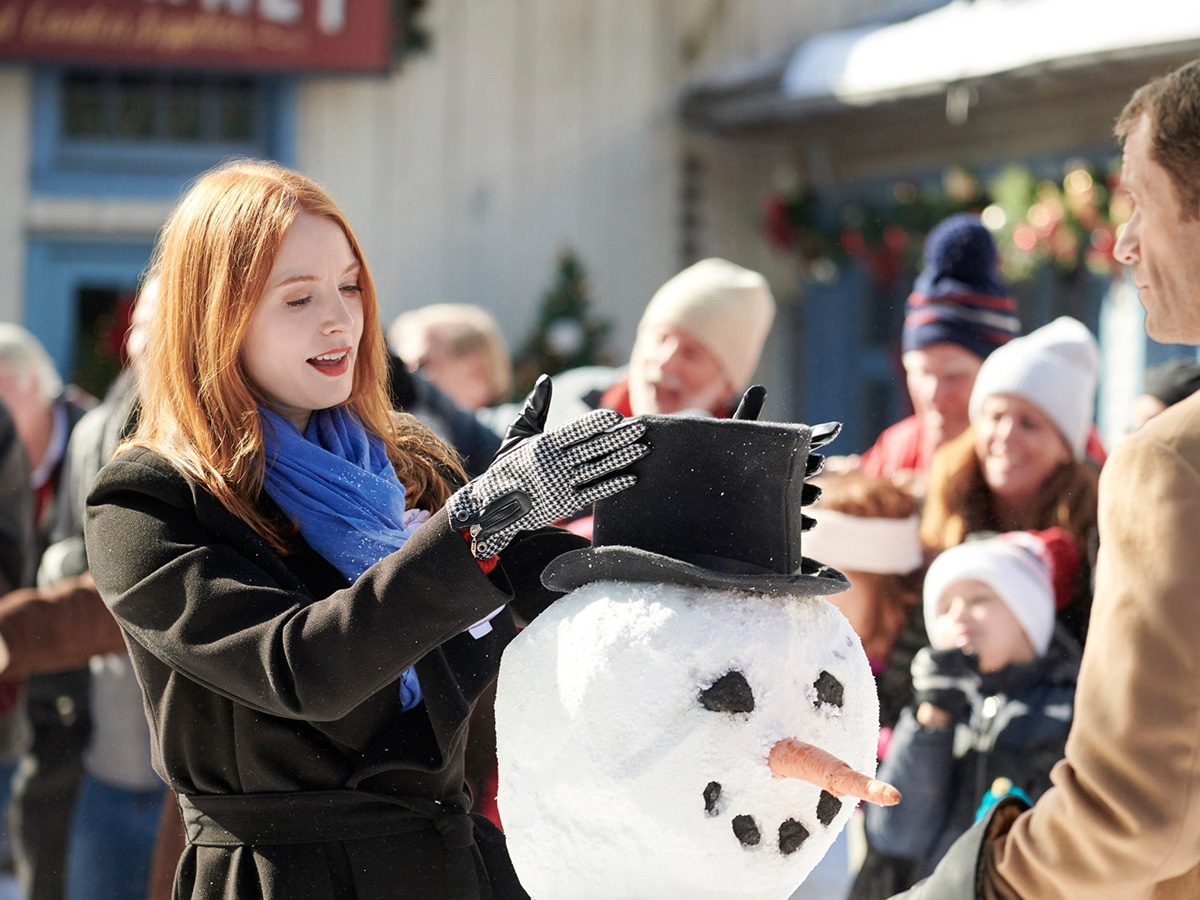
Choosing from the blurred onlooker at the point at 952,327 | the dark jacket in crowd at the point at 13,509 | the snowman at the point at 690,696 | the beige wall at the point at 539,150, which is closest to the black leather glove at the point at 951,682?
the blurred onlooker at the point at 952,327

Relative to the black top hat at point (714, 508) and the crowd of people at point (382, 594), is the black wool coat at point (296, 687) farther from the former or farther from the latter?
the black top hat at point (714, 508)

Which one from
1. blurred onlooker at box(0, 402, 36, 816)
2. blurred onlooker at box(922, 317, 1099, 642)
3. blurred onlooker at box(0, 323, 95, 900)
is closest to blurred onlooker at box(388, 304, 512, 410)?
blurred onlooker at box(0, 323, 95, 900)

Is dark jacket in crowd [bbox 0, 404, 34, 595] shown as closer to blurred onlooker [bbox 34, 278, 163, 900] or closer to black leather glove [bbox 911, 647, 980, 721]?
blurred onlooker [bbox 34, 278, 163, 900]

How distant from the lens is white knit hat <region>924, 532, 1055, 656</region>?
2.91 m

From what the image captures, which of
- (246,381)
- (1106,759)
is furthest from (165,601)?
(1106,759)

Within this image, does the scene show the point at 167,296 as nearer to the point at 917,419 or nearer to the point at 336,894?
the point at 336,894

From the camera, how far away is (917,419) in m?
4.13

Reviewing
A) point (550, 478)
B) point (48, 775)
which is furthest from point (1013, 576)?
point (48, 775)

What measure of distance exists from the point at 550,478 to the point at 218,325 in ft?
1.77

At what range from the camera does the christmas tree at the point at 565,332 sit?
830 centimetres

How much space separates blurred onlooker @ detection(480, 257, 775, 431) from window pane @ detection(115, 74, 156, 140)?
5098 millimetres

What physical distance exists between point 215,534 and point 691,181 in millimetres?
7691

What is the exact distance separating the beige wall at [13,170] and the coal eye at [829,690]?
734cm

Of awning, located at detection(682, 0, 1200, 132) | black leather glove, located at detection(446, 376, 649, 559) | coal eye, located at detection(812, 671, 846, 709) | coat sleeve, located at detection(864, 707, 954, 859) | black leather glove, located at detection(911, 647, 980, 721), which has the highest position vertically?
awning, located at detection(682, 0, 1200, 132)
